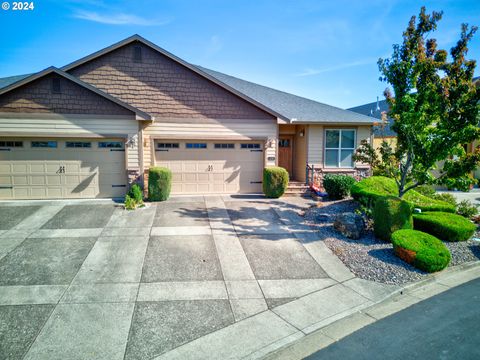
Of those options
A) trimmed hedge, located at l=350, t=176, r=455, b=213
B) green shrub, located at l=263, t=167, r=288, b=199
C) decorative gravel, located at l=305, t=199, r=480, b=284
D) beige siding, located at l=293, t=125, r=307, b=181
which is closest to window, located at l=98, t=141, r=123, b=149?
green shrub, located at l=263, t=167, r=288, b=199

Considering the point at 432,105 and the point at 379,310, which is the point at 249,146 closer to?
the point at 432,105

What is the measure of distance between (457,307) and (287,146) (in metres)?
11.7

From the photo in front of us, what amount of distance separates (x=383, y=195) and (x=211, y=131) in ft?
23.7

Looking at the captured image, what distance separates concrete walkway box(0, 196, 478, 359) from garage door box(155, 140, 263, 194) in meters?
3.31

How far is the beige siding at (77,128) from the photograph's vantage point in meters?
10.9

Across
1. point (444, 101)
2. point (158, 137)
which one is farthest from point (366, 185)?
point (158, 137)

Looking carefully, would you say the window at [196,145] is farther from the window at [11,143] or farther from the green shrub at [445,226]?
the green shrub at [445,226]

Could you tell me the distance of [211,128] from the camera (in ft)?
41.7

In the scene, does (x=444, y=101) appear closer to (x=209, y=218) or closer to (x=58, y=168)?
(x=209, y=218)

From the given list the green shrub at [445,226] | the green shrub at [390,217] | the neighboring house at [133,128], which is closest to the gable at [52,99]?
the neighboring house at [133,128]

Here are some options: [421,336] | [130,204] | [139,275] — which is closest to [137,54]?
[130,204]

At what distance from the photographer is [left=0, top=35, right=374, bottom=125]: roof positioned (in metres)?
12.0

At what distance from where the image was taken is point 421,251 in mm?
6891

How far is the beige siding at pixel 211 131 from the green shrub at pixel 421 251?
274 inches
